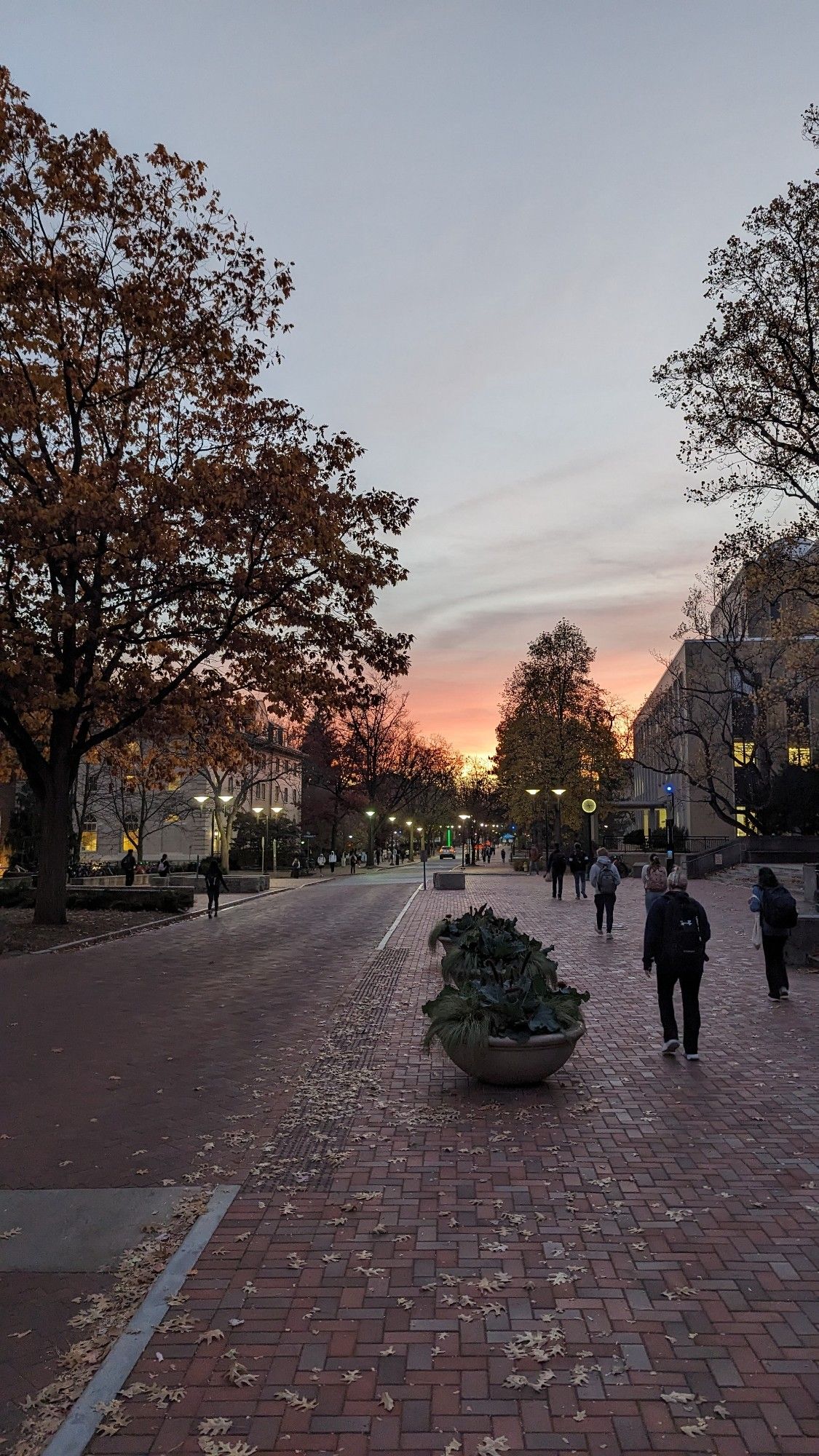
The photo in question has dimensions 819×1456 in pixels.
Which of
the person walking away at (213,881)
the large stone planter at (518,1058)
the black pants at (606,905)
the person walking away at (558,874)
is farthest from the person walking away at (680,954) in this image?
the person walking away at (558,874)

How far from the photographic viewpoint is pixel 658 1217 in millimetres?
5246

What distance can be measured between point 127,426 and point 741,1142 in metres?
18.6

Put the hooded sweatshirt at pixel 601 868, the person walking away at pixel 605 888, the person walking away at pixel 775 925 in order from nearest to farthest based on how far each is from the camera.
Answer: the person walking away at pixel 775 925, the hooded sweatshirt at pixel 601 868, the person walking away at pixel 605 888

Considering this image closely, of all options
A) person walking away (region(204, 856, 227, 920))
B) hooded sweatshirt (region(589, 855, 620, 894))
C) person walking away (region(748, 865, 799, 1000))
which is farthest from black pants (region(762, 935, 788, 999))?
person walking away (region(204, 856, 227, 920))

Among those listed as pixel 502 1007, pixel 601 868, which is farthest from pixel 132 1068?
pixel 601 868

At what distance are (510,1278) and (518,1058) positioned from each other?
3192 mm

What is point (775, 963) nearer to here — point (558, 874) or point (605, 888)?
point (605, 888)

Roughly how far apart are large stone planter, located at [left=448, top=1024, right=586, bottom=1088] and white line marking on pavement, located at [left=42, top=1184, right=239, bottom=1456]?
9.19 feet

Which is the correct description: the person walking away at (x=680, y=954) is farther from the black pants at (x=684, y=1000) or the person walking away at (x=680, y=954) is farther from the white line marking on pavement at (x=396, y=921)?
the white line marking on pavement at (x=396, y=921)

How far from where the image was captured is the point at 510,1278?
14.9 ft

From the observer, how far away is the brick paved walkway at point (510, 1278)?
346 centimetres

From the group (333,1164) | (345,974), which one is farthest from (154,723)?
(333,1164)

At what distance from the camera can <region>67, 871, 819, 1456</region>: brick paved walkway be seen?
346 centimetres

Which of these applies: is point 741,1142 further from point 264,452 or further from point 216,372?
point 216,372
